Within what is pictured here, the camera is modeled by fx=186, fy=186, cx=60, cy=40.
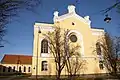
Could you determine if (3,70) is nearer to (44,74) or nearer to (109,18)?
(44,74)

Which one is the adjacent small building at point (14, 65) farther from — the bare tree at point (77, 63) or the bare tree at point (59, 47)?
the bare tree at point (77, 63)

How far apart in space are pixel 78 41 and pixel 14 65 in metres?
37.7

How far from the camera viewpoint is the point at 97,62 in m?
48.4

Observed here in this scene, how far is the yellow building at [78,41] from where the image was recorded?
144 ft

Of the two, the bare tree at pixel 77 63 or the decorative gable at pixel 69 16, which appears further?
the decorative gable at pixel 69 16

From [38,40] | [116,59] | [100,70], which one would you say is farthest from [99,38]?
[116,59]

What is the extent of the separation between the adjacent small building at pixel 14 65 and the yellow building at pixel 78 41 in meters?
34.6

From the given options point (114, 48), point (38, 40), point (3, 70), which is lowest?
point (3, 70)

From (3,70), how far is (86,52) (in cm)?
3945

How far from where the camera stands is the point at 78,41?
1925 inches

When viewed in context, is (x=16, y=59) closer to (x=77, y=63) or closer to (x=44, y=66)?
(x=44, y=66)

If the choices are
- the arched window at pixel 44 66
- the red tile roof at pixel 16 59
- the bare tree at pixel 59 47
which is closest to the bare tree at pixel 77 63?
the bare tree at pixel 59 47

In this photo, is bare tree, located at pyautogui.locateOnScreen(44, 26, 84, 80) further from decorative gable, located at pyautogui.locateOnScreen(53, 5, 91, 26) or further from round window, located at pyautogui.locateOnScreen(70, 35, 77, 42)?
decorative gable, located at pyautogui.locateOnScreen(53, 5, 91, 26)

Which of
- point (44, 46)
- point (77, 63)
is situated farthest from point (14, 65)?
point (77, 63)
